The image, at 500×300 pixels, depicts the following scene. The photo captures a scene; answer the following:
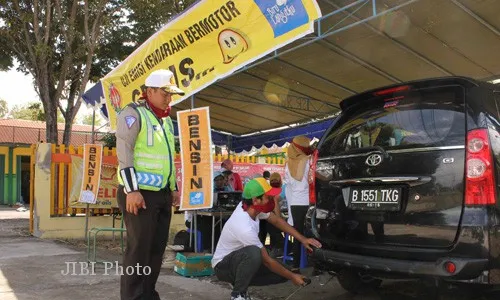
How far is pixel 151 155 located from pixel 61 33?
1190 centimetres

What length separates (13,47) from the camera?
13703 mm

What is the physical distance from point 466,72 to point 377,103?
16.8 ft

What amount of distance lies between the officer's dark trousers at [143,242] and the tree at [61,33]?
1084 cm

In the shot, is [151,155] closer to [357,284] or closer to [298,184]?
[357,284]

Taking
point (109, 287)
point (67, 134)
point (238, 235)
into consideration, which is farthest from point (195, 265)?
point (67, 134)

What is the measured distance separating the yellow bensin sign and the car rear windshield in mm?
1358

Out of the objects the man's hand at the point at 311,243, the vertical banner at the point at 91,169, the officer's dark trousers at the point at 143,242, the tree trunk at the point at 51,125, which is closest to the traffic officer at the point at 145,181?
the officer's dark trousers at the point at 143,242

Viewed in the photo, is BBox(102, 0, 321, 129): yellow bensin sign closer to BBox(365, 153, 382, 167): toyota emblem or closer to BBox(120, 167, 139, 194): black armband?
BBox(365, 153, 382, 167): toyota emblem

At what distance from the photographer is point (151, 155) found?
3355 mm

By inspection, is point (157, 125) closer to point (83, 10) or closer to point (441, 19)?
point (441, 19)

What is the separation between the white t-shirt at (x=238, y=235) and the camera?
12.7ft

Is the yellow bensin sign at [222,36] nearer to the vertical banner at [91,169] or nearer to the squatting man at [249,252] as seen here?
the squatting man at [249,252]

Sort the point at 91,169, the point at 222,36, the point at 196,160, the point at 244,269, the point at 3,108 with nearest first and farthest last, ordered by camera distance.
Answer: the point at 244,269 < the point at 196,160 < the point at 222,36 < the point at 91,169 < the point at 3,108

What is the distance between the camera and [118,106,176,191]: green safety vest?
330 cm
